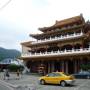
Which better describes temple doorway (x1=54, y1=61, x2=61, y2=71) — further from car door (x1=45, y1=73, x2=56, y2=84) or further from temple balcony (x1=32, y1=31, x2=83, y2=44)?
car door (x1=45, y1=73, x2=56, y2=84)

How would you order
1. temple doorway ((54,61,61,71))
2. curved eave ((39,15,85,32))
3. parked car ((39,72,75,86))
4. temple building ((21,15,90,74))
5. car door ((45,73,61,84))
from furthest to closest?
temple doorway ((54,61,61,71))
curved eave ((39,15,85,32))
temple building ((21,15,90,74))
car door ((45,73,61,84))
parked car ((39,72,75,86))

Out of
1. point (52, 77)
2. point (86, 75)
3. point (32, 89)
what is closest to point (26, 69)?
point (86, 75)

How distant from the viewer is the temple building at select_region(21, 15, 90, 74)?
49969 millimetres

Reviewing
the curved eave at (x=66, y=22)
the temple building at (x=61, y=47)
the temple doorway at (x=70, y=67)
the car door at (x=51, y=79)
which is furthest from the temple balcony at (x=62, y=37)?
the car door at (x=51, y=79)

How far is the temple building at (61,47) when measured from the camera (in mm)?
49969

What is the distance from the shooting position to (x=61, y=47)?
54.8 meters

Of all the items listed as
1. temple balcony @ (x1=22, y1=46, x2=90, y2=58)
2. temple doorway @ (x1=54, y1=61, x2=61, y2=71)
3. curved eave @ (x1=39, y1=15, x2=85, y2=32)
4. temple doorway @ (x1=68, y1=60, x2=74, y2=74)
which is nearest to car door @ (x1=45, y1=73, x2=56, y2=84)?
temple balcony @ (x1=22, y1=46, x2=90, y2=58)

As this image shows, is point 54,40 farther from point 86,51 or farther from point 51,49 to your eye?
point 86,51

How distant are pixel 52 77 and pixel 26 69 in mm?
32591

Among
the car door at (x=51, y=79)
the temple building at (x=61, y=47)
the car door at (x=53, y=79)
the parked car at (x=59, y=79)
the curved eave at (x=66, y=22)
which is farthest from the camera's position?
the curved eave at (x=66, y=22)

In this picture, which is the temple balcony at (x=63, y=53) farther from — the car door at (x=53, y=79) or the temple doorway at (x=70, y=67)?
the car door at (x=53, y=79)

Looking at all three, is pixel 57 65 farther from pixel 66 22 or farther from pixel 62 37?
pixel 66 22

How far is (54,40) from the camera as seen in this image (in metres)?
56.4

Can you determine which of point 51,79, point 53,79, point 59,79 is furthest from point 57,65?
point 59,79
